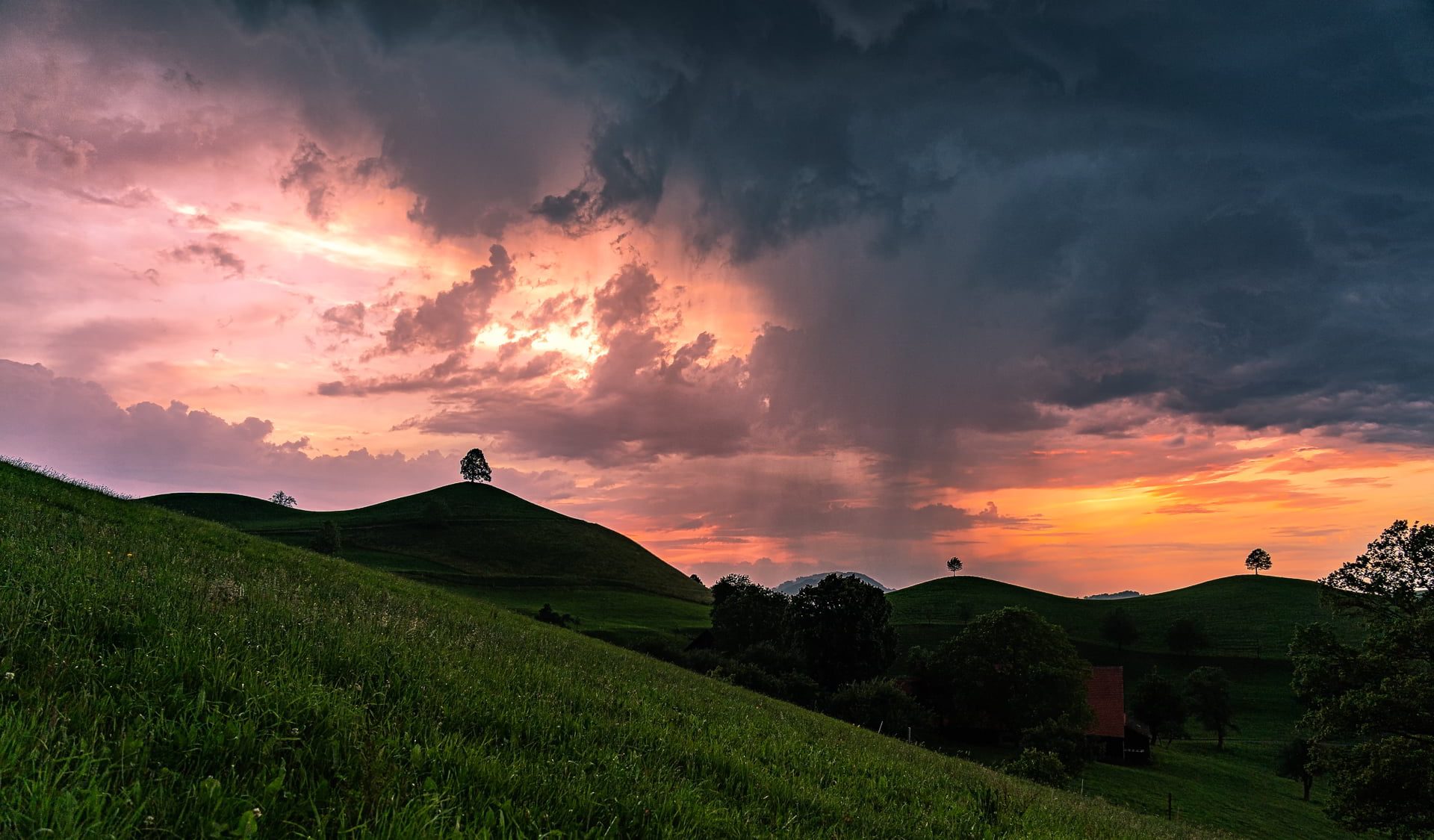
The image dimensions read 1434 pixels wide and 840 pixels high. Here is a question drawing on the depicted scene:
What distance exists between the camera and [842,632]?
7731 cm

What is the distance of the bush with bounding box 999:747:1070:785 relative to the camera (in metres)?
43.9

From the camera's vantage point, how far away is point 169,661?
5.00 metres

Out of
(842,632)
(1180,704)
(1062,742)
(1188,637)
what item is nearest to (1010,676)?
(1062,742)

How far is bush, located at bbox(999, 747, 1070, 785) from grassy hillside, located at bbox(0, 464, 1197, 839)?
132 feet

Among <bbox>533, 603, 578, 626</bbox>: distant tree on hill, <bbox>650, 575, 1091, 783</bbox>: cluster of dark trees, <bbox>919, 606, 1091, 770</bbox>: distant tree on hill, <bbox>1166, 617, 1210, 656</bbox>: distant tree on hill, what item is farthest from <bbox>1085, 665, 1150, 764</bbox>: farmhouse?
<bbox>533, 603, 578, 626</bbox>: distant tree on hill

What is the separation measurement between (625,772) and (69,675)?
13.6 feet

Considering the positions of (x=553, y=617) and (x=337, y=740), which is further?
(x=553, y=617)

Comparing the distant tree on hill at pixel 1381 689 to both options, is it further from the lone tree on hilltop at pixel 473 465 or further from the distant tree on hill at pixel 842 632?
the lone tree on hilltop at pixel 473 465

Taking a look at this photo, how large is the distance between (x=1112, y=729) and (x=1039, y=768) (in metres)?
37.4

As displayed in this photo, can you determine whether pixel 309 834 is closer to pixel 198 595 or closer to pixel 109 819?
pixel 109 819

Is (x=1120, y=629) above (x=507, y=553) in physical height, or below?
below

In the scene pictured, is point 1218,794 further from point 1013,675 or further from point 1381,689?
point 1381,689

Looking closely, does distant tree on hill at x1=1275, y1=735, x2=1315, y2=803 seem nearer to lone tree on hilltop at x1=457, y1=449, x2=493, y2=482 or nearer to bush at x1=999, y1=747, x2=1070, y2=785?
bush at x1=999, y1=747, x2=1070, y2=785

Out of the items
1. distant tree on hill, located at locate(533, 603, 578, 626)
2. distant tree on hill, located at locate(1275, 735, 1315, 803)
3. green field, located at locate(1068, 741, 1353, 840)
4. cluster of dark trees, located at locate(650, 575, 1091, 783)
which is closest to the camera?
green field, located at locate(1068, 741, 1353, 840)
